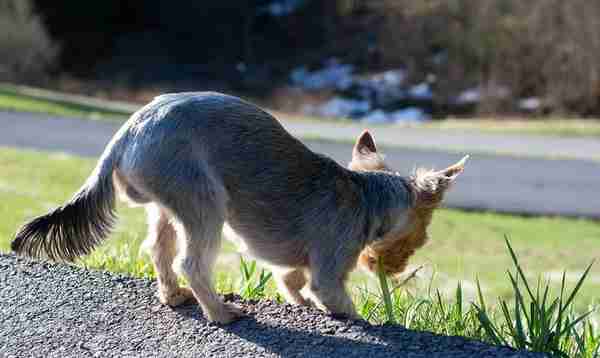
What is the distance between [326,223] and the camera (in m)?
5.52

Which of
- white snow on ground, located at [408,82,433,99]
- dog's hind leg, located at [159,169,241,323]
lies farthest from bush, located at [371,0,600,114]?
dog's hind leg, located at [159,169,241,323]

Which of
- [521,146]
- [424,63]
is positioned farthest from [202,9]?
[521,146]

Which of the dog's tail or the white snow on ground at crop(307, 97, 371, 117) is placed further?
the white snow on ground at crop(307, 97, 371, 117)

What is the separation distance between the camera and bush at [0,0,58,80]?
3497 centimetres

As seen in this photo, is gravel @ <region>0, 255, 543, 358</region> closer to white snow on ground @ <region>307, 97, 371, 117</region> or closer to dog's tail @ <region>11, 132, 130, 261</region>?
dog's tail @ <region>11, 132, 130, 261</region>

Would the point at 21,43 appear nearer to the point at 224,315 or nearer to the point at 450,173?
the point at 450,173

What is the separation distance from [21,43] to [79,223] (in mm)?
31836

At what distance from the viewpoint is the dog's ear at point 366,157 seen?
20.1ft

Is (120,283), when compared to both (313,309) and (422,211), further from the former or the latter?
(422,211)

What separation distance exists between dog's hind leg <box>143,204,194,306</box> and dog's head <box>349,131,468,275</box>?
1128 millimetres

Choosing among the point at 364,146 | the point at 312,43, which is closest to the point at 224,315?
the point at 364,146

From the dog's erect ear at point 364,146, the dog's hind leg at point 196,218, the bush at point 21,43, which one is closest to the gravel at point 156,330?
the dog's hind leg at point 196,218

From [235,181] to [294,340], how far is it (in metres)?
0.90

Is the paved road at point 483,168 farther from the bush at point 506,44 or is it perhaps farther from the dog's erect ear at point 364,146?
the bush at point 506,44
